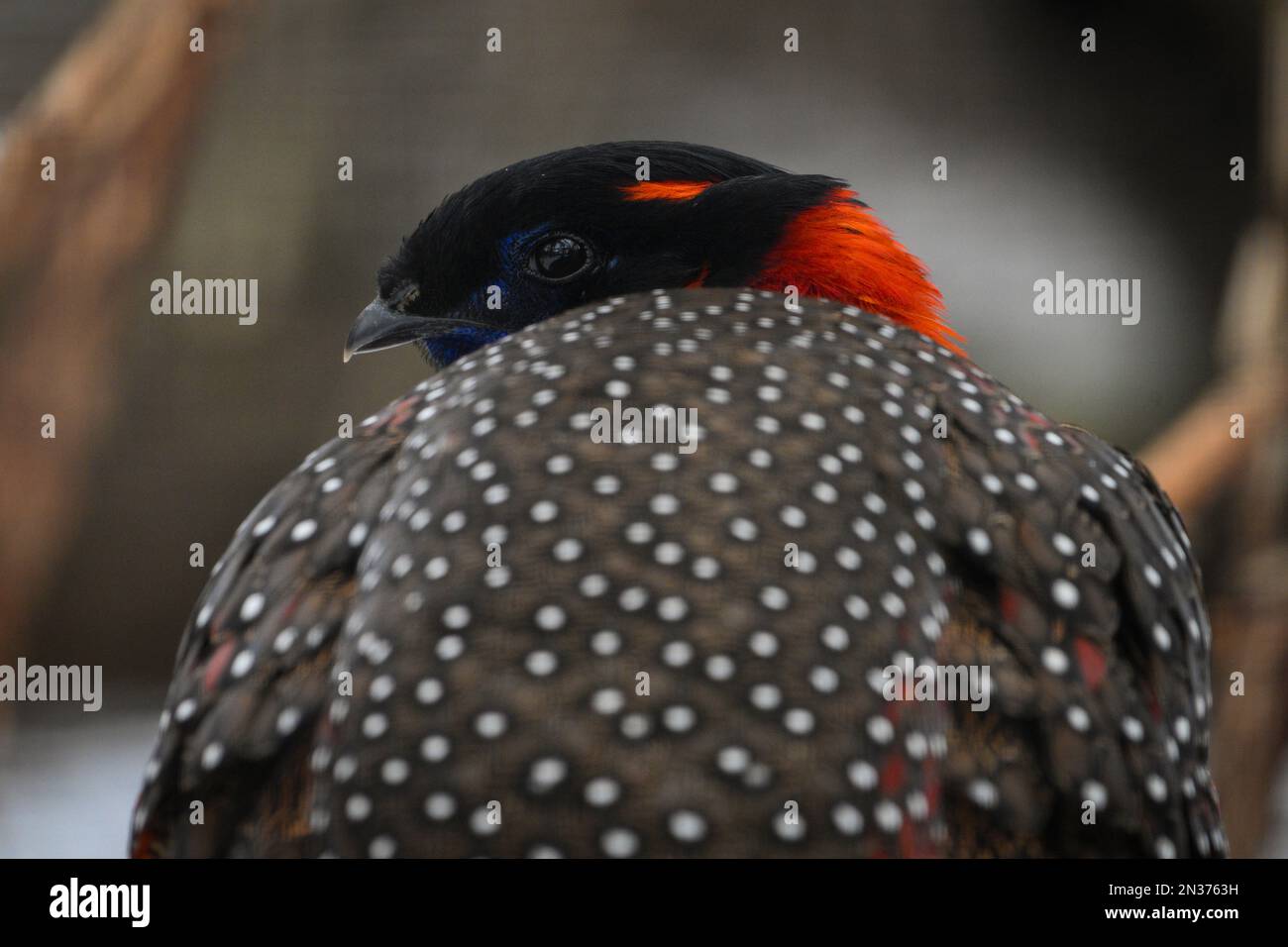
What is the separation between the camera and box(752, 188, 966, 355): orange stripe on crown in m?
2.18

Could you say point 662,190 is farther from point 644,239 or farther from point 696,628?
point 696,628

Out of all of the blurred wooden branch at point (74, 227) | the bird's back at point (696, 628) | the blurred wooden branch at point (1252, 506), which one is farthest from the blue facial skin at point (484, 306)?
the blurred wooden branch at point (1252, 506)

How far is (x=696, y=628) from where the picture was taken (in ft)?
4.52

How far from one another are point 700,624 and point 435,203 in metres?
3.63

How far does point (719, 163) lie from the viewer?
7.46 ft

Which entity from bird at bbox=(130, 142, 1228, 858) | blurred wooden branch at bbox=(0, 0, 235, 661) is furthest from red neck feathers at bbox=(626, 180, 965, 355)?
blurred wooden branch at bbox=(0, 0, 235, 661)

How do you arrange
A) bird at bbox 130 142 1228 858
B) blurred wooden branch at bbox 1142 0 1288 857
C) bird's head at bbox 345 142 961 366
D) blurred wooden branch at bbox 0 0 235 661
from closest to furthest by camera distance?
bird at bbox 130 142 1228 858 < bird's head at bbox 345 142 961 366 < blurred wooden branch at bbox 1142 0 1288 857 < blurred wooden branch at bbox 0 0 235 661

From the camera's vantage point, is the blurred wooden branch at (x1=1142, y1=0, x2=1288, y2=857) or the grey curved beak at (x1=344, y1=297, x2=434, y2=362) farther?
the blurred wooden branch at (x1=1142, y1=0, x2=1288, y2=857)

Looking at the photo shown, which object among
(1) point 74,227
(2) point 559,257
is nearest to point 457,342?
(2) point 559,257

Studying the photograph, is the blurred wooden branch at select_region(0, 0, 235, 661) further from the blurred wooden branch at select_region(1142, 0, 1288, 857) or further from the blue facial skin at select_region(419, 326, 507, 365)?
the blurred wooden branch at select_region(1142, 0, 1288, 857)

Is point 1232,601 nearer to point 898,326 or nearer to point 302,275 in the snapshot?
point 898,326

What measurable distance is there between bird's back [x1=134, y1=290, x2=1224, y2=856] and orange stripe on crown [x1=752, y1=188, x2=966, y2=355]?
347 millimetres

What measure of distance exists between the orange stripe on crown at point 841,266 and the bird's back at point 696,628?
347 millimetres
